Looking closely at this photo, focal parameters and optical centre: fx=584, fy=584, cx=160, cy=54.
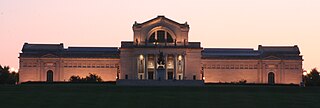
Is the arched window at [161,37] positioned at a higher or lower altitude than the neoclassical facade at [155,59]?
higher

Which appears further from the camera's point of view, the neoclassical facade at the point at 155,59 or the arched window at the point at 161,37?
the arched window at the point at 161,37

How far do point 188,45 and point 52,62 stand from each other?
23.6m

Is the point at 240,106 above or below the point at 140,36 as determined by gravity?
below

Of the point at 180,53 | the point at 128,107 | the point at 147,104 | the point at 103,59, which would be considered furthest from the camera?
the point at 103,59

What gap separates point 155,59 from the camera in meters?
93.8

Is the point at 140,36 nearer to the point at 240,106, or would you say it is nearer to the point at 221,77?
the point at 221,77

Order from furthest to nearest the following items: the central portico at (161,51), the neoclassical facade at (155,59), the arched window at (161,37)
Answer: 1. the arched window at (161,37)
2. the neoclassical facade at (155,59)
3. the central portico at (161,51)

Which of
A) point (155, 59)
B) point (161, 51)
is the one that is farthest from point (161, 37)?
point (155, 59)

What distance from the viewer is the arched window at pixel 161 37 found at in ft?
314

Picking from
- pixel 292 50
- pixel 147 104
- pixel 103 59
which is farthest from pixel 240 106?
pixel 292 50

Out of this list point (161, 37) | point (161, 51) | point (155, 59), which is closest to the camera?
point (161, 51)

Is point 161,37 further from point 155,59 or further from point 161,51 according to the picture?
point 155,59

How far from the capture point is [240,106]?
28.0 m

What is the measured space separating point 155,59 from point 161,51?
1.66 m
